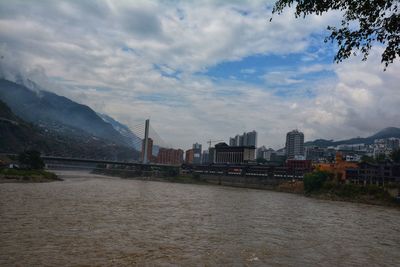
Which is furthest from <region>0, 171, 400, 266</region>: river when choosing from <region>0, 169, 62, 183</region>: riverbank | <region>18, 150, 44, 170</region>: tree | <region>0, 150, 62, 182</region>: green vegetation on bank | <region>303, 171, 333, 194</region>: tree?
<region>18, 150, 44, 170</region>: tree

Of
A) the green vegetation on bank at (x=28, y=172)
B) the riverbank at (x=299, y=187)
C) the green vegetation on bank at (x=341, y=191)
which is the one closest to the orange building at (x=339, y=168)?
the green vegetation on bank at (x=341, y=191)

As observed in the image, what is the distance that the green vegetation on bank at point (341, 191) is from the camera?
8231 centimetres

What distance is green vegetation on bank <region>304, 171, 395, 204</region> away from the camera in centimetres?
8231

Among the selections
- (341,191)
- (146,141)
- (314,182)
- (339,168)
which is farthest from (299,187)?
(146,141)

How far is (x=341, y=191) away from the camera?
9019cm

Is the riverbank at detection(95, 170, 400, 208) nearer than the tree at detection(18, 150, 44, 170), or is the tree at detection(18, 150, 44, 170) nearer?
the riverbank at detection(95, 170, 400, 208)

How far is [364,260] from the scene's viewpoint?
20234 mm

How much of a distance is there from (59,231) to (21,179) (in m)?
61.1

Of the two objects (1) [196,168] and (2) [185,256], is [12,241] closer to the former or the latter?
(2) [185,256]

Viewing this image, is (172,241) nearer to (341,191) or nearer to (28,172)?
(28,172)

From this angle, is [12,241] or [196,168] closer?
[12,241]

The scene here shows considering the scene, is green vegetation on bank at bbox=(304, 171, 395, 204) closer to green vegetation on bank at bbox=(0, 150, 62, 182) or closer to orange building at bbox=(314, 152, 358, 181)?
orange building at bbox=(314, 152, 358, 181)

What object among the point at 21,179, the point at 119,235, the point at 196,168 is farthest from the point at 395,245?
the point at 196,168

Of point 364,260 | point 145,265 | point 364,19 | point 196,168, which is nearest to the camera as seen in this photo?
point 364,19
